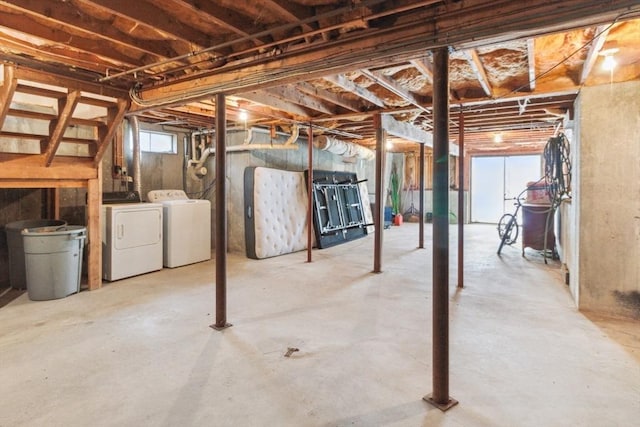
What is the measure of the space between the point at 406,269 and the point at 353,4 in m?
3.81

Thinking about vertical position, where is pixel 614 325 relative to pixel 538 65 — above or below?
below

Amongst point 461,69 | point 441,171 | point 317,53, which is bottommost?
point 441,171

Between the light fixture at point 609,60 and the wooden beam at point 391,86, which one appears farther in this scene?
the wooden beam at point 391,86

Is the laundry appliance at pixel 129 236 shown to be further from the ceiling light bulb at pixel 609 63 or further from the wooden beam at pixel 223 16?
the ceiling light bulb at pixel 609 63

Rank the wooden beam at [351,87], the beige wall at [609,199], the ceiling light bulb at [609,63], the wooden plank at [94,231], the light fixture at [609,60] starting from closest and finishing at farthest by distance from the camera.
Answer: the light fixture at [609,60], the ceiling light bulb at [609,63], the beige wall at [609,199], the wooden beam at [351,87], the wooden plank at [94,231]

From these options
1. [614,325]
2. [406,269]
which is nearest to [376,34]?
[614,325]

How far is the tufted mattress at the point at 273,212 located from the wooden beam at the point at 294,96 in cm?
166

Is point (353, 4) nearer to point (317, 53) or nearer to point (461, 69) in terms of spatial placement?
point (317, 53)

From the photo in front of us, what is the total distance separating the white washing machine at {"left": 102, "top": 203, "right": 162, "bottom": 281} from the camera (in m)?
4.37

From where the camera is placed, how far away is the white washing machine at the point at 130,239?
4371 millimetres

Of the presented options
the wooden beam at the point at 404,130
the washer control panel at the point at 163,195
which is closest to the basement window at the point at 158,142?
the washer control panel at the point at 163,195

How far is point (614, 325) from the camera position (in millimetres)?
3086

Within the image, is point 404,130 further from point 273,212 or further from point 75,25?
point 75,25

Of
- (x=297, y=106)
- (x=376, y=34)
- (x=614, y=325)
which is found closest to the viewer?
(x=376, y=34)
